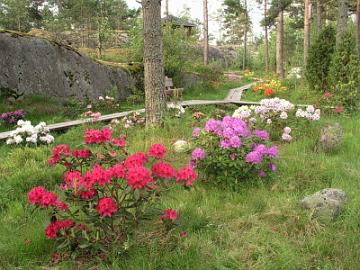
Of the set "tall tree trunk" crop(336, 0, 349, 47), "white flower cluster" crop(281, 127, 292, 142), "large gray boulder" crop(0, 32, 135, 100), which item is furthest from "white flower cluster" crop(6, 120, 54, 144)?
"tall tree trunk" crop(336, 0, 349, 47)

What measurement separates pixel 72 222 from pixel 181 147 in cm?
368

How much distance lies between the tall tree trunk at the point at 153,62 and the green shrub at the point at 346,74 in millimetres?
5426

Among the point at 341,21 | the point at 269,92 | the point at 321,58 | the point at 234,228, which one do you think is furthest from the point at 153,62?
the point at 269,92

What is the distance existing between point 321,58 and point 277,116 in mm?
8066

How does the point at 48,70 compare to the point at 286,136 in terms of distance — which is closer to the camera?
the point at 286,136

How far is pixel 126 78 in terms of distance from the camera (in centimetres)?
1511

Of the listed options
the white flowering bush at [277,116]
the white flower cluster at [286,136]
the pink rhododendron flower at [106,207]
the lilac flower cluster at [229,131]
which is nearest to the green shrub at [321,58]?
the white flowering bush at [277,116]

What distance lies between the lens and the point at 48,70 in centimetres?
1209

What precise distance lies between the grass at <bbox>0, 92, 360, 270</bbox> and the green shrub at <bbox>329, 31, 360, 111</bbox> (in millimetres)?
5465

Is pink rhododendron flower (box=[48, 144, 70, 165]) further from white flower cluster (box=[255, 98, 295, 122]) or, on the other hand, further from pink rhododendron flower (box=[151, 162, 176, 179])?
white flower cluster (box=[255, 98, 295, 122])

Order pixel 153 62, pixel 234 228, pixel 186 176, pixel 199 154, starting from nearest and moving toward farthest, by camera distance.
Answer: pixel 186 176, pixel 234 228, pixel 199 154, pixel 153 62

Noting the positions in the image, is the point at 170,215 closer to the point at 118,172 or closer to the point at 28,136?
the point at 118,172

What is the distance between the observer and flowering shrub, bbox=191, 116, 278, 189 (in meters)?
4.98

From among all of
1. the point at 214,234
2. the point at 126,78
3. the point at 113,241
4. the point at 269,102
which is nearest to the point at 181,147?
the point at 269,102
